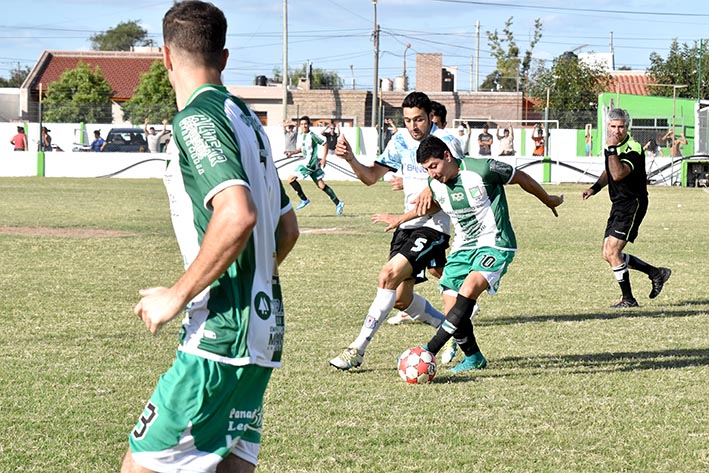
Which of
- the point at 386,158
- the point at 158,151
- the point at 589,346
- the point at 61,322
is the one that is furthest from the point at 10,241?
the point at 158,151

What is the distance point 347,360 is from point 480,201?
59.2 inches

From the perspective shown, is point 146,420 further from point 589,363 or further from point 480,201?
point 589,363

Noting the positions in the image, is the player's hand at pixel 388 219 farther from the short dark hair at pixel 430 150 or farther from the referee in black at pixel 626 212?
the referee in black at pixel 626 212

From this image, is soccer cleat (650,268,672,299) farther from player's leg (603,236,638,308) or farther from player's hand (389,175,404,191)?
player's hand (389,175,404,191)

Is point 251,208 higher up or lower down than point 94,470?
higher up

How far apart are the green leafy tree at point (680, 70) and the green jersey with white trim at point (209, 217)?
49.0 m

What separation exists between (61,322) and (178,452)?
6288 millimetres

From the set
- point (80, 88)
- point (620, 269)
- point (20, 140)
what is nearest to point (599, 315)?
point (620, 269)

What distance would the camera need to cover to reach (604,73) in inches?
2189

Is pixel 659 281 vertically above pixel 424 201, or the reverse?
pixel 424 201

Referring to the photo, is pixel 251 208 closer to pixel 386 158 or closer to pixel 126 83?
pixel 386 158

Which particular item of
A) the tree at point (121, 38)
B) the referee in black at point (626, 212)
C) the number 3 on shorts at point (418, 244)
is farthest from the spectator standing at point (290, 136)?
the tree at point (121, 38)

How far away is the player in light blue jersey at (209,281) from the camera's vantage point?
9.84 ft

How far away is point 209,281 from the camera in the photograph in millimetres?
2957
